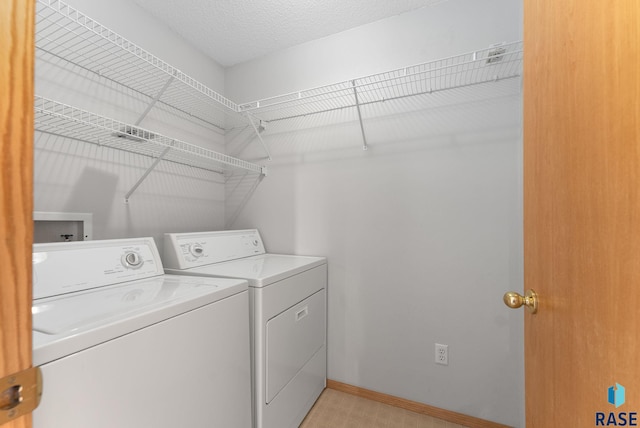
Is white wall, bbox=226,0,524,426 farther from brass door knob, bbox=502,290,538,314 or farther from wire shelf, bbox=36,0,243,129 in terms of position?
brass door knob, bbox=502,290,538,314

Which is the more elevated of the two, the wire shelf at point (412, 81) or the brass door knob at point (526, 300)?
the wire shelf at point (412, 81)

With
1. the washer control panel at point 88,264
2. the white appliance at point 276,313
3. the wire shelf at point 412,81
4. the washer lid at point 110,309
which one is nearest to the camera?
the washer lid at point 110,309

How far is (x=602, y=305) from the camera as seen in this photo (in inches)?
16.7

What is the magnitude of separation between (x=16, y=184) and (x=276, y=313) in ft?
3.72

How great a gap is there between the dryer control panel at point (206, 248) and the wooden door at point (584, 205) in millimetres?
1593

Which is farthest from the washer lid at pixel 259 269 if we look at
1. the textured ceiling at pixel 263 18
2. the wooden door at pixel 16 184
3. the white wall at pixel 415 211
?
the textured ceiling at pixel 263 18

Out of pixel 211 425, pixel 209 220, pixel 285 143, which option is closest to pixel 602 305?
pixel 211 425

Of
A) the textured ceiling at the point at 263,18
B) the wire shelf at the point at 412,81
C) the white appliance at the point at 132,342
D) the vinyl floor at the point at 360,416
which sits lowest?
the vinyl floor at the point at 360,416

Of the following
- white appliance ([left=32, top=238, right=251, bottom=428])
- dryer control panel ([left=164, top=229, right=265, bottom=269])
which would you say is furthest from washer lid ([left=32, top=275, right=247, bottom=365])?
dryer control panel ([left=164, top=229, right=265, bottom=269])

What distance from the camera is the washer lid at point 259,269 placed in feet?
4.23

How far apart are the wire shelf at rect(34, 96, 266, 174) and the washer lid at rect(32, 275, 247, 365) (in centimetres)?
70

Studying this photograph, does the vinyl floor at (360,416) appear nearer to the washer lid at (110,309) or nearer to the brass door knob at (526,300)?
the washer lid at (110,309)
